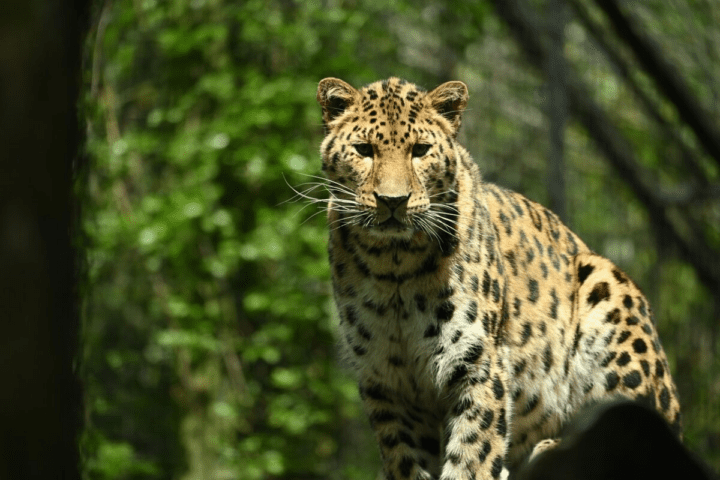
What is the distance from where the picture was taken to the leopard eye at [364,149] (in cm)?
416

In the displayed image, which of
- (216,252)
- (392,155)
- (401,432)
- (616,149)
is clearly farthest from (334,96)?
(216,252)

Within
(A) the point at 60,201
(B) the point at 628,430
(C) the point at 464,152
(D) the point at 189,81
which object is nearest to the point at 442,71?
(D) the point at 189,81

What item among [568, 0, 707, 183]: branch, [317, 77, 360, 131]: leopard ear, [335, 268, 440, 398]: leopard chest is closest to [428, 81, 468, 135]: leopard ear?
[317, 77, 360, 131]: leopard ear

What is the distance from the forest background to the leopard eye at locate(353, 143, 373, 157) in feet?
9.80

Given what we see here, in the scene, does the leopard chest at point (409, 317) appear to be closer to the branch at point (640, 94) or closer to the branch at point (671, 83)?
the branch at point (671, 83)

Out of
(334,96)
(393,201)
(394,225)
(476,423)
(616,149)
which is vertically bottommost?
(476,423)

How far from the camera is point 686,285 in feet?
25.7

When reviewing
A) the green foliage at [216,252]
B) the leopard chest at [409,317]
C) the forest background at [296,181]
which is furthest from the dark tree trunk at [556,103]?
the leopard chest at [409,317]

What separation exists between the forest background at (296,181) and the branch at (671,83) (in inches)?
0.7

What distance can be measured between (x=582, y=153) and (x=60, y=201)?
6.80m

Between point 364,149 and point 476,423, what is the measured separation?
136 centimetres

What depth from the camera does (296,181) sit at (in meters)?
8.66

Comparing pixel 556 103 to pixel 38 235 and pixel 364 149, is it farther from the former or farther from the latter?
pixel 38 235

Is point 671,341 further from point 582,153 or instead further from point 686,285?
point 582,153
